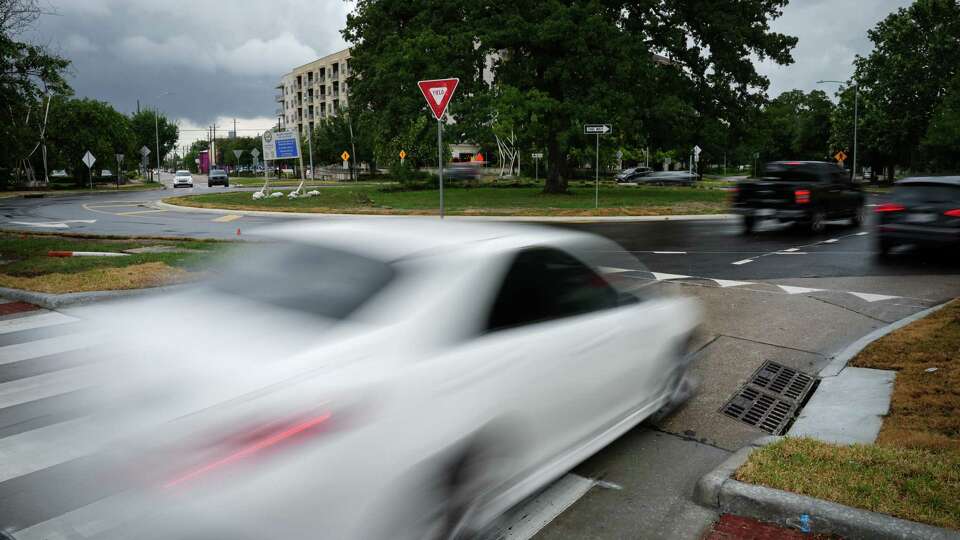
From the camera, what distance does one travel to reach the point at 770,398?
5.49 metres

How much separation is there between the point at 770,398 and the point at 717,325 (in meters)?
Result: 2.27

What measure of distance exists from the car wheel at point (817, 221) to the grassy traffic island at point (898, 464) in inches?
466

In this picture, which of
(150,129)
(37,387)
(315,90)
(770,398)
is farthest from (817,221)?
(315,90)

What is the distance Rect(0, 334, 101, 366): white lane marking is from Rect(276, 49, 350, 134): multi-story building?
Answer: 312 ft

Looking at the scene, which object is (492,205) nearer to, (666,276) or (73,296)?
(666,276)

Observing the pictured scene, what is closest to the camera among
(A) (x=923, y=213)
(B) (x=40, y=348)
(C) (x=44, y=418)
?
(C) (x=44, y=418)

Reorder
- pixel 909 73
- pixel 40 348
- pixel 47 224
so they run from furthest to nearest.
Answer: pixel 909 73 → pixel 47 224 → pixel 40 348

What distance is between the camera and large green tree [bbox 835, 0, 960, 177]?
47.7 m

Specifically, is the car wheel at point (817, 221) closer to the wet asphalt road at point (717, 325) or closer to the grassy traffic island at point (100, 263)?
the wet asphalt road at point (717, 325)

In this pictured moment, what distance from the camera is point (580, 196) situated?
3294 centimetres

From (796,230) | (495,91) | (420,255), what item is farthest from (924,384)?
(495,91)

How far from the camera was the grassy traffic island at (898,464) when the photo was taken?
136 inches

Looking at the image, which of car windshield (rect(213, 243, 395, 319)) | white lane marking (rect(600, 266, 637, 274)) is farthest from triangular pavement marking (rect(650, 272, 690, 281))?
car windshield (rect(213, 243, 395, 319))

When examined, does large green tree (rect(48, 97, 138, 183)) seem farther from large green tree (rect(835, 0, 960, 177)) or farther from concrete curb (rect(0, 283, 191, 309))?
large green tree (rect(835, 0, 960, 177))
